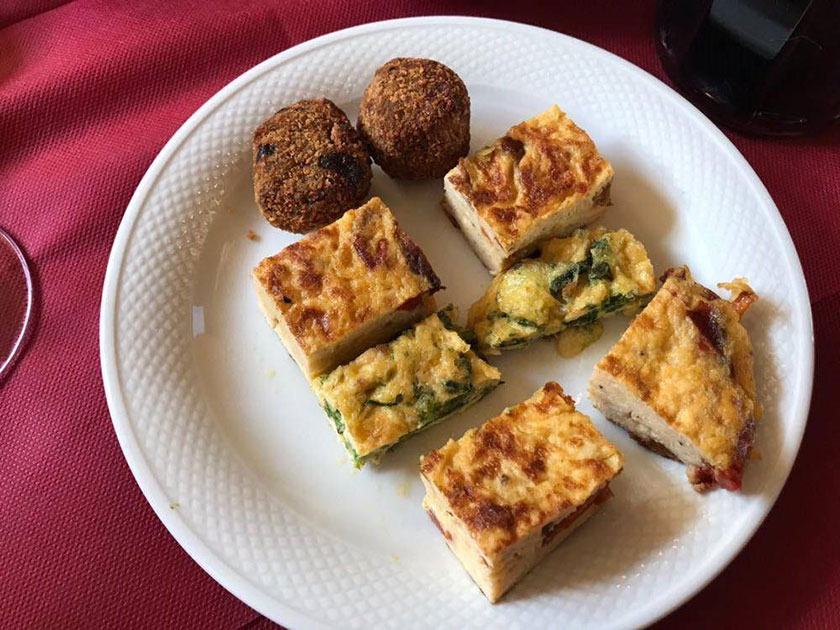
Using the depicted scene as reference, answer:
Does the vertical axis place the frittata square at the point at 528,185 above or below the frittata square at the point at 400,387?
above

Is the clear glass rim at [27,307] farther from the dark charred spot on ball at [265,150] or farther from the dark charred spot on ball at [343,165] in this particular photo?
the dark charred spot on ball at [343,165]

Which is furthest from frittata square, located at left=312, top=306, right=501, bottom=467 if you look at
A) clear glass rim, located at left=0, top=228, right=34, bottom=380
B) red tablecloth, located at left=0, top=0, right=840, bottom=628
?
clear glass rim, located at left=0, top=228, right=34, bottom=380

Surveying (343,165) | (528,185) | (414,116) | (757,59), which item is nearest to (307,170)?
(343,165)

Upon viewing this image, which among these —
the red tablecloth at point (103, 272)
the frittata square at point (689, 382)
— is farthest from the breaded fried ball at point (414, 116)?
the frittata square at point (689, 382)

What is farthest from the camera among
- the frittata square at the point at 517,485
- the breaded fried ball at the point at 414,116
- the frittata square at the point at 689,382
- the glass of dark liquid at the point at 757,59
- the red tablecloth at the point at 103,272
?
the breaded fried ball at the point at 414,116

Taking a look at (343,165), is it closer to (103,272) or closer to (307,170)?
(307,170)

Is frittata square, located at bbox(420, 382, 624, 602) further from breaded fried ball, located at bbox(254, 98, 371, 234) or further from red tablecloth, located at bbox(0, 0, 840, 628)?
breaded fried ball, located at bbox(254, 98, 371, 234)

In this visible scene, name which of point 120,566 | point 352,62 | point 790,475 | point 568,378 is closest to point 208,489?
A: point 120,566
